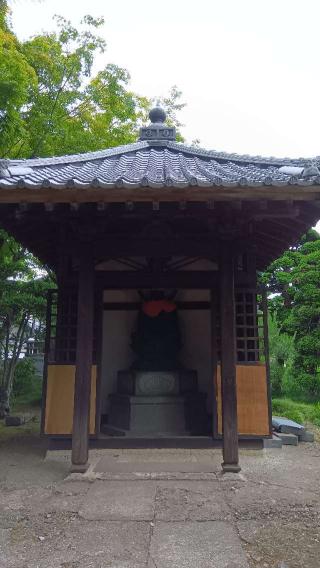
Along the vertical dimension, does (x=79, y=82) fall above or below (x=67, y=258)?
above

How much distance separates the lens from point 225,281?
534 cm

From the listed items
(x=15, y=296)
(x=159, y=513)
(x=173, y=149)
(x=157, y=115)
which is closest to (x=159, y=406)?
(x=159, y=513)

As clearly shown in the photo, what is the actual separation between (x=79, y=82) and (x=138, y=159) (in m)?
6.20

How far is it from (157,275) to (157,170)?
135 centimetres

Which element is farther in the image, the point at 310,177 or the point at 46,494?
the point at 46,494

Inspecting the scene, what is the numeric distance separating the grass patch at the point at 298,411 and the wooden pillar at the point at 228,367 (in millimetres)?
4206

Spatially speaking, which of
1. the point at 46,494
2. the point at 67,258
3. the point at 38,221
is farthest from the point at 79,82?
the point at 46,494

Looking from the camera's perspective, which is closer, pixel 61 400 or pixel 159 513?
pixel 159 513

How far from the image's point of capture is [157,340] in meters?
7.75

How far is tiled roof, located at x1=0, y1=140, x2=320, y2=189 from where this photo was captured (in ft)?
13.5

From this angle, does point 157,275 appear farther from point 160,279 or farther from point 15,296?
point 15,296

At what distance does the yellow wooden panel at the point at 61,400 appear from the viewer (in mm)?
6395

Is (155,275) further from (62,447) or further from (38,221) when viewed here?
(62,447)

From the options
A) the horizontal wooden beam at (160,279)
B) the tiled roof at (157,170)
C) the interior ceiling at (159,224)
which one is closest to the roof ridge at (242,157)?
the tiled roof at (157,170)
